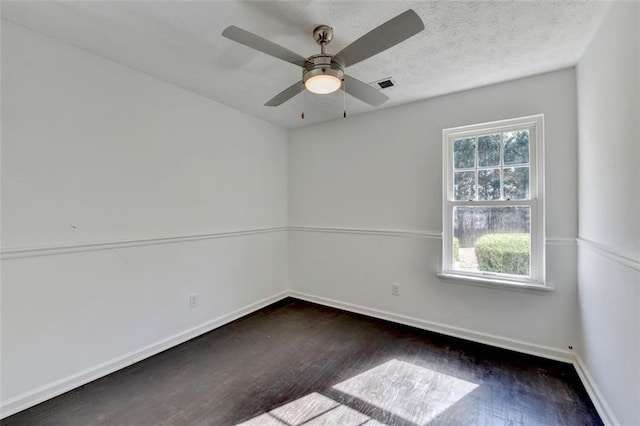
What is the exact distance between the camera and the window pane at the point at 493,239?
2.41 m

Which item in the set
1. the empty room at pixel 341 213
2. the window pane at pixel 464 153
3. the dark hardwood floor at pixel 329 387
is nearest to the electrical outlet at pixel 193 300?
the empty room at pixel 341 213

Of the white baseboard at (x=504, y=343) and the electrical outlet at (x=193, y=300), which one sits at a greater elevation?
the electrical outlet at (x=193, y=300)

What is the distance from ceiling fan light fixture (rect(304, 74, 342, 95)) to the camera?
5.25 feet

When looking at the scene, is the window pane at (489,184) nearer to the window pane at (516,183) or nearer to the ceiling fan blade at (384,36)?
the window pane at (516,183)

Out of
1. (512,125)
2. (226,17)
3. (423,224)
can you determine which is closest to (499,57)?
(512,125)

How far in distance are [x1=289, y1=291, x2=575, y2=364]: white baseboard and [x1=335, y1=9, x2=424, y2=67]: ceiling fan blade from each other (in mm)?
2593

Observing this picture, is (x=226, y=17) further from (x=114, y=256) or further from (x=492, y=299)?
(x=492, y=299)

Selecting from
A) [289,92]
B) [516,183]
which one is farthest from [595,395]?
[289,92]

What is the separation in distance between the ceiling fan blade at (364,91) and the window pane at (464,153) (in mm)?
1189

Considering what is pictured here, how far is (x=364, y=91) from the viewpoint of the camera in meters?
1.92

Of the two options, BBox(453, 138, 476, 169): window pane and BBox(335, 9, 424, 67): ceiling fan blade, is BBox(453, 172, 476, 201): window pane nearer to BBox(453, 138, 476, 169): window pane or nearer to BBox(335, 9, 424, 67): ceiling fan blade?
BBox(453, 138, 476, 169): window pane

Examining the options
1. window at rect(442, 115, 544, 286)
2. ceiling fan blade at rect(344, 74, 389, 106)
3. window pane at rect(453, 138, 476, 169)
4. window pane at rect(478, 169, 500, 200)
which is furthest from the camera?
window pane at rect(453, 138, 476, 169)

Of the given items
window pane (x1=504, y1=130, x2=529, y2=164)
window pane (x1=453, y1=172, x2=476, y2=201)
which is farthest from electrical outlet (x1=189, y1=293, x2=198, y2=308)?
window pane (x1=504, y1=130, x2=529, y2=164)

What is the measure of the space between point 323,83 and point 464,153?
1.78m
